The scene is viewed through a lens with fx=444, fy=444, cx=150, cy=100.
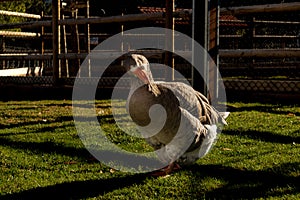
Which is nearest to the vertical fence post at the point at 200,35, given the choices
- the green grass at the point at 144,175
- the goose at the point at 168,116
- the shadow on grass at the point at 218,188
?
the green grass at the point at 144,175

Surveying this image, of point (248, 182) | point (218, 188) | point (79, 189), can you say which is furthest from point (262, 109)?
point (79, 189)

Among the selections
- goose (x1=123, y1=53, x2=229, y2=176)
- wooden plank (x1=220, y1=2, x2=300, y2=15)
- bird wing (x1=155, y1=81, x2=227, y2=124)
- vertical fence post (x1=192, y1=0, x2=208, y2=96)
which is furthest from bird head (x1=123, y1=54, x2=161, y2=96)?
wooden plank (x1=220, y1=2, x2=300, y2=15)

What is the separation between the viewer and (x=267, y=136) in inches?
189

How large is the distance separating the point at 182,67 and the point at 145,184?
775cm

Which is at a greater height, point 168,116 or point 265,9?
point 265,9

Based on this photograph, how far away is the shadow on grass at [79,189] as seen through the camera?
3019mm

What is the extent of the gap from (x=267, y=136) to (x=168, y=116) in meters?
2.06

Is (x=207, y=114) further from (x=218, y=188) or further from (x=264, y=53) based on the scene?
(x=264, y=53)

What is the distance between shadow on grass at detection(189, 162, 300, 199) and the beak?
84 centimetres

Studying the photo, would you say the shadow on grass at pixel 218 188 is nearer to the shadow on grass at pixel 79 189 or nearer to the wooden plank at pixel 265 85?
the shadow on grass at pixel 79 189

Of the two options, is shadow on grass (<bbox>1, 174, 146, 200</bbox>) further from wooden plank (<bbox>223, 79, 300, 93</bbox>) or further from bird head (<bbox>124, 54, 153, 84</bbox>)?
wooden plank (<bbox>223, 79, 300, 93</bbox>)

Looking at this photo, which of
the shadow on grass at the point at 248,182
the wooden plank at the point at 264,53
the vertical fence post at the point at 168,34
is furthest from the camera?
Answer: the vertical fence post at the point at 168,34

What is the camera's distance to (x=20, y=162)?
3855mm

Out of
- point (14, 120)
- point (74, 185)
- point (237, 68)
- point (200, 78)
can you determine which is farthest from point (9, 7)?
point (74, 185)
